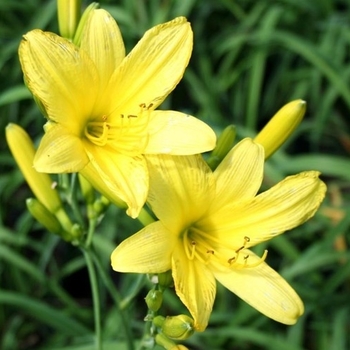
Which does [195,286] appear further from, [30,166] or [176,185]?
[30,166]

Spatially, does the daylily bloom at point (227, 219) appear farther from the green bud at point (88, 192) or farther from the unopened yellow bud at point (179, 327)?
the green bud at point (88, 192)

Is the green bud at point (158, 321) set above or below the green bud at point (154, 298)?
below

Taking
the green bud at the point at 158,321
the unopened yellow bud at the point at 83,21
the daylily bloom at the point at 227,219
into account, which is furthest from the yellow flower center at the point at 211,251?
the unopened yellow bud at the point at 83,21

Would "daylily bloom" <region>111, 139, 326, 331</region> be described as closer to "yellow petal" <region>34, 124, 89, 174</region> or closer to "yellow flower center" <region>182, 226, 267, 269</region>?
"yellow flower center" <region>182, 226, 267, 269</region>

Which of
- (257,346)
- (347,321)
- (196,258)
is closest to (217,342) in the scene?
(257,346)

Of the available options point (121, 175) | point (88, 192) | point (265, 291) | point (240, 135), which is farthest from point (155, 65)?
point (240, 135)

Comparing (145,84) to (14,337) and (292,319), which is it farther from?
(14,337)

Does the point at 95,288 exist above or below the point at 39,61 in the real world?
below

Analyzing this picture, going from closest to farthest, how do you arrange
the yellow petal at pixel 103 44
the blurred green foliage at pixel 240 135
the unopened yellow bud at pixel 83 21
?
the yellow petal at pixel 103 44 → the unopened yellow bud at pixel 83 21 → the blurred green foliage at pixel 240 135
